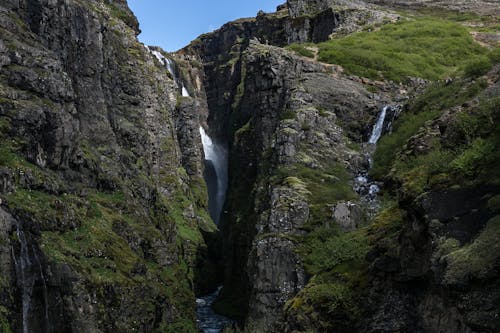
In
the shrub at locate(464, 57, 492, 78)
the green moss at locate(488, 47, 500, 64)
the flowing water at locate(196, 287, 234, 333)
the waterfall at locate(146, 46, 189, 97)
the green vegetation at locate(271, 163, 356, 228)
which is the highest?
the waterfall at locate(146, 46, 189, 97)

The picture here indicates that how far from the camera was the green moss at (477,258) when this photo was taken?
10328 millimetres

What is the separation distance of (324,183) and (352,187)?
184cm

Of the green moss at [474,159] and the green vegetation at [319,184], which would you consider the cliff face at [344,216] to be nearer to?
the green vegetation at [319,184]

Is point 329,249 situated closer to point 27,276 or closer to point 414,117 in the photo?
point 414,117

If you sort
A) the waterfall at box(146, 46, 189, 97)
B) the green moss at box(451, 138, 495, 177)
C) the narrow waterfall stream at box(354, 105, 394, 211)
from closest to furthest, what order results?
the green moss at box(451, 138, 495, 177) < the narrow waterfall stream at box(354, 105, 394, 211) < the waterfall at box(146, 46, 189, 97)

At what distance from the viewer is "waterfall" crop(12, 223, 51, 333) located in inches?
940

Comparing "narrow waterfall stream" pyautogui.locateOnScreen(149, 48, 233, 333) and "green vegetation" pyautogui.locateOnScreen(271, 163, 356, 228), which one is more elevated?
"narrow waterfall stream" pyautogui.locateOnScreen(149, 48, 233, 333)

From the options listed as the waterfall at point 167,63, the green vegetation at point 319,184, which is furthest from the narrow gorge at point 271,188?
the waterfall at point 167,63

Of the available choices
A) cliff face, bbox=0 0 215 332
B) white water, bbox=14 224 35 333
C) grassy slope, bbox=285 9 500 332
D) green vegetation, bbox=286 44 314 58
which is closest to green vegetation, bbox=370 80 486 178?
grassy slope, bbox=285 9 500 332

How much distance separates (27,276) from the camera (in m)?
24.5

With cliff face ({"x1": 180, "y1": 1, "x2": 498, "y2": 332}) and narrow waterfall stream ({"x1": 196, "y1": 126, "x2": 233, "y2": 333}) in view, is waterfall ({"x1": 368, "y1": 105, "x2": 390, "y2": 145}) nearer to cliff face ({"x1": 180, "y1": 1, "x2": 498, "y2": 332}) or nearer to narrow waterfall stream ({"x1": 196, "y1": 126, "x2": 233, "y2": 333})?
cliff face ({"x1": 180, "y1": 1, "x2": 498, "y2": 332})

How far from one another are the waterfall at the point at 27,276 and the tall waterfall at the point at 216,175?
6276cm

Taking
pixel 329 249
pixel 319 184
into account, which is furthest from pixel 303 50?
pixel 329 249

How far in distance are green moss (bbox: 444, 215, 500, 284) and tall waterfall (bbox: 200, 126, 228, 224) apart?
7740cm
